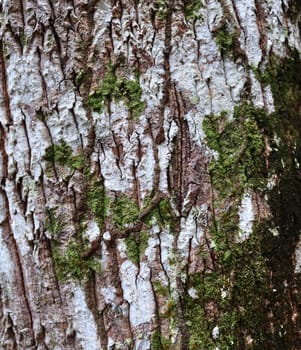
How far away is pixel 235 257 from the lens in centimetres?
118

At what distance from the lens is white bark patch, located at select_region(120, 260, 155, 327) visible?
1156 millimetres

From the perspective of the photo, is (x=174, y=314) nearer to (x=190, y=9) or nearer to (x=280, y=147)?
(x=280, y=147)

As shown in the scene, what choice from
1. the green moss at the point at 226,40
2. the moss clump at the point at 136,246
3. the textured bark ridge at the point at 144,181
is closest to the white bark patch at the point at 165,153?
the textured bark ridge at the point at 144,181

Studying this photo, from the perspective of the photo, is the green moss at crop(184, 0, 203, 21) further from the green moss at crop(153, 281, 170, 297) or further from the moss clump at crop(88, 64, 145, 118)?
the green moss at crop(153, 281, 170, 297)

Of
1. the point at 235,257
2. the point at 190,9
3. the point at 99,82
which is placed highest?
the point at 190,9

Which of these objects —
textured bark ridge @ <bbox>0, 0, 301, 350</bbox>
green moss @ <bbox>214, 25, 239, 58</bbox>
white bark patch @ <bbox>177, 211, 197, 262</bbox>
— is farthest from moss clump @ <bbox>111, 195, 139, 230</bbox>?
green moss @ <bbox>214, 25, 239, 58</bbox>

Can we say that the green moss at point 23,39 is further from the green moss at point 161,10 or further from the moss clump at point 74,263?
the moss clump at point 74,263

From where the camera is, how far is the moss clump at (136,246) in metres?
1.17

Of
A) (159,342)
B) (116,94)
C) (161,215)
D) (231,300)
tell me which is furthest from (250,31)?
(159,342)

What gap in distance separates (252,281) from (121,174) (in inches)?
15.7

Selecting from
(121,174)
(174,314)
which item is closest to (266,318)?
(174,314)

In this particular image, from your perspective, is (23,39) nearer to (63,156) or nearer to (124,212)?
(63,156)

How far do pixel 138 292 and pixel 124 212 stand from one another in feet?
0.62

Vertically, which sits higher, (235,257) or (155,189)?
(155,189)
